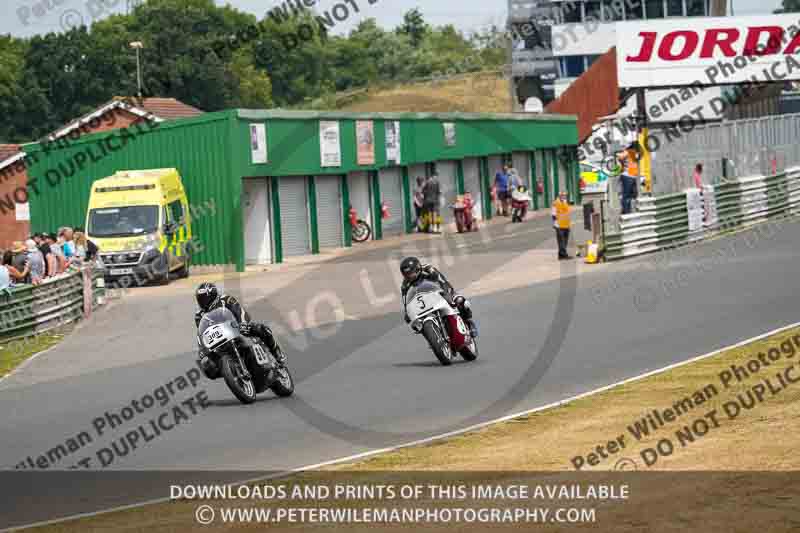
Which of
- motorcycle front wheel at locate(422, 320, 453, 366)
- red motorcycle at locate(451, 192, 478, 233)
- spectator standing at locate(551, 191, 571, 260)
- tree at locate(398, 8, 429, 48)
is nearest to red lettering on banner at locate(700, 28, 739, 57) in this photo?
spectator standing at locate(551, 191, 571, 260)

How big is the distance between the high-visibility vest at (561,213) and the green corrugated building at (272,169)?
32.8 ft

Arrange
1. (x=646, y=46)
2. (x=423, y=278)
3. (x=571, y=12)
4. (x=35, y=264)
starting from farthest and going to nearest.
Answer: (x=571, y=12)
(x=646, y=46)
(x=35, y=264)
(x=423, y=278)

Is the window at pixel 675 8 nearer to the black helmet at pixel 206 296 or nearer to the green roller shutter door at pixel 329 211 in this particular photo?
the green roller shutter door at pixel 329 211

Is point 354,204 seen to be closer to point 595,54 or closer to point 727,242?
point 727,242

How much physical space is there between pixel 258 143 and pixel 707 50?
12812mm

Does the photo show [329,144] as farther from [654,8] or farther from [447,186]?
[654,8]

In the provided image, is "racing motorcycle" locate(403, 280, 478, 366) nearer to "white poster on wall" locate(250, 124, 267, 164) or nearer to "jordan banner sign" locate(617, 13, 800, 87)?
"jordan banner sign" locate(617, 13, 800, 87)

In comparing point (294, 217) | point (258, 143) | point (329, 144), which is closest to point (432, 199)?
point (329, 144)

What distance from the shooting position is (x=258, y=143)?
3866 cm

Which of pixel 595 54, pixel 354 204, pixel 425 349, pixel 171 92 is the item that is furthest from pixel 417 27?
pixel 425 349

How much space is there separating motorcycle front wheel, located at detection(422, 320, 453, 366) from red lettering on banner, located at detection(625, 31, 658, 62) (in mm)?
21350

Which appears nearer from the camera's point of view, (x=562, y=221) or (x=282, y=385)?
(x=282, y=385)

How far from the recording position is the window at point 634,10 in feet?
276

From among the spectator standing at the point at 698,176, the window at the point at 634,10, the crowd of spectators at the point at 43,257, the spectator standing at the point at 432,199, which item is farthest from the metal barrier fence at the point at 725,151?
the window at the point at 634,10
